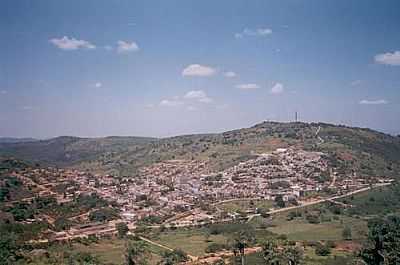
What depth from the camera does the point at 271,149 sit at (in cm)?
11088

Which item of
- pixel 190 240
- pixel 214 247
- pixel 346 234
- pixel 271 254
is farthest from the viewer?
pixel 190 240

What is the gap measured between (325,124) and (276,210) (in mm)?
79011

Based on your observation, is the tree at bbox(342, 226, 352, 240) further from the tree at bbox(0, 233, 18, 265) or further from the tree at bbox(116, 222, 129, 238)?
the tree at bbox(0, 233, 18, 265)

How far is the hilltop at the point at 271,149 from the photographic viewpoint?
101194 millimetres

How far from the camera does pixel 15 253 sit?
42.7 metres

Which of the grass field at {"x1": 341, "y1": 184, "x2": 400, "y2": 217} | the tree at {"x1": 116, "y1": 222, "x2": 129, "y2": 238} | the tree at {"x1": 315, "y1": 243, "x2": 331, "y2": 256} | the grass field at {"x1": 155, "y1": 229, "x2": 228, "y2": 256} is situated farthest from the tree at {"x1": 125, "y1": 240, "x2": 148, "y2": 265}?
the grass field at {"x1": 341, "y1": 184, "x2": 400, "y2": 217}

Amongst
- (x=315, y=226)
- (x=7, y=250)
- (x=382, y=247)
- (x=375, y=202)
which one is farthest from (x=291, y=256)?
(x=375, y=202)

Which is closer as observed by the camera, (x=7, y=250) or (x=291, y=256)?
(x=291, y=256)

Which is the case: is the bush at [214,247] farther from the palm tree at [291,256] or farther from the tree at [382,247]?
the tree at [382,247]

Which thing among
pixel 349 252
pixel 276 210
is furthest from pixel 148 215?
pixel 349 252

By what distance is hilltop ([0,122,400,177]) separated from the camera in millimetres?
101194

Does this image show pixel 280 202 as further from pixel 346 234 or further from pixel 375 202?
pixel 346 234

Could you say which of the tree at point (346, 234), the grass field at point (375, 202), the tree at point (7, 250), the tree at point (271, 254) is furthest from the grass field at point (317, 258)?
the grass field at point (375, 202)

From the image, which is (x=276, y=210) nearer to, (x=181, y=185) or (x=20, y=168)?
(x=181, y=185)
